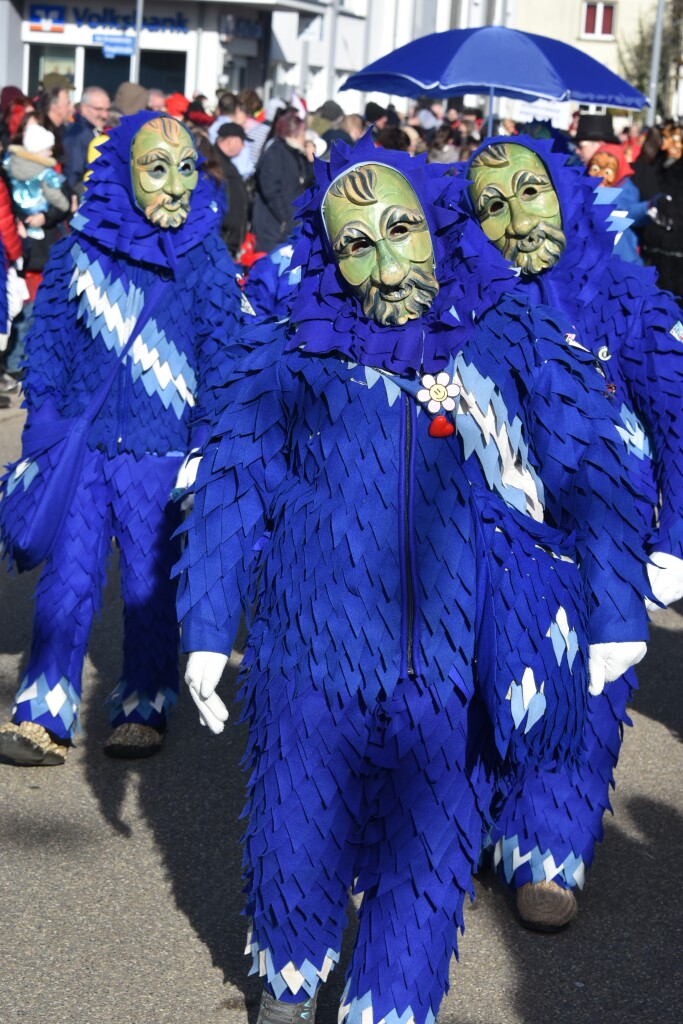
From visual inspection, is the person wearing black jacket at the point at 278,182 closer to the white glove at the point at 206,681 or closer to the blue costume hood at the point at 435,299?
the blue costume hood at the point at 435,299

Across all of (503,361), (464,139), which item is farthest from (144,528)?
(464,139)

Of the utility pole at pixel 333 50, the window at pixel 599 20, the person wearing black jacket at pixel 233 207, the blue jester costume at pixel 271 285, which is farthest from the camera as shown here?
the window at pixel 599 20

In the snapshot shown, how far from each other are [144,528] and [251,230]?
305 inches

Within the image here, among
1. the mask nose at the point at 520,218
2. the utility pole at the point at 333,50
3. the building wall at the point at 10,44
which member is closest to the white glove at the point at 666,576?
the mask nose at the point at 520,218

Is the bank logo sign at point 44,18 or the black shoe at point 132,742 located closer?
the black shoe at point 132,742

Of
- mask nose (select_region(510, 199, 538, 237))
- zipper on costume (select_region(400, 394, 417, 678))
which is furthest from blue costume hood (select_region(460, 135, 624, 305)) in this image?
zipper on costume (select_region(400, 394, 417, 678))

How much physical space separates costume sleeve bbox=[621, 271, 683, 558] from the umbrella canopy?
4.33m

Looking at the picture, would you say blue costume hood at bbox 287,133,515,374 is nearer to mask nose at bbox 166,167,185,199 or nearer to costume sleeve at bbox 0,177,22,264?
mask nose at bbox 166,167,185,199

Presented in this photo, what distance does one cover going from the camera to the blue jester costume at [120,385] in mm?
4660

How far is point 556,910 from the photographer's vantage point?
3883 mm

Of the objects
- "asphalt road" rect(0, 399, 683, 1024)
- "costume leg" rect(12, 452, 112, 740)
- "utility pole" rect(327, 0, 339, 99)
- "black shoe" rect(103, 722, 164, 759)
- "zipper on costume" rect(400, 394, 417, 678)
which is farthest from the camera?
"utility pole" rect(327, 0, 339, 99)

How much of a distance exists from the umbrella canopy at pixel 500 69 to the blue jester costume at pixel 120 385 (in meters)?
3.87

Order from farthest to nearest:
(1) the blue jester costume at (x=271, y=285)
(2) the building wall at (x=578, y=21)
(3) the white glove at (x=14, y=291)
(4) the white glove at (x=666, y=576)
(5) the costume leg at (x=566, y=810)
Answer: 1. (2) the building wall at (x=578, y=21)
2. (3) the white glove at (x=14, y=291)
3. (1) the blue jester costume at (x=271, y=285)
4. (5) the costume leg at (x=566, y=810)
5. (4) the white glove at (x=666, y=576)

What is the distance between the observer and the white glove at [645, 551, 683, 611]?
151 inches
